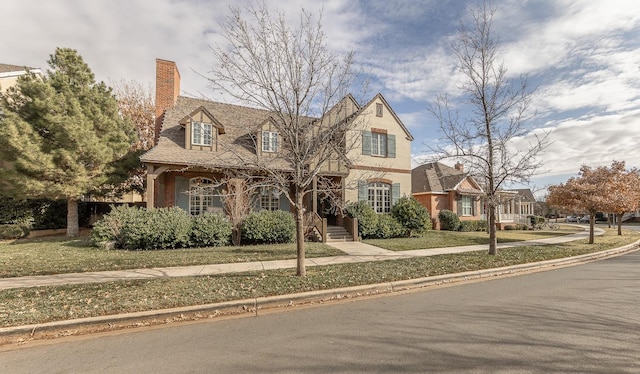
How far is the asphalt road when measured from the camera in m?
3.56

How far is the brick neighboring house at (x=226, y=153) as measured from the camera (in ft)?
48.8

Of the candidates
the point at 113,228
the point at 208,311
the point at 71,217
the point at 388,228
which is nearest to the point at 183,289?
the point at 208,311

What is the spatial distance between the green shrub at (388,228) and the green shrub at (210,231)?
7.59 metres

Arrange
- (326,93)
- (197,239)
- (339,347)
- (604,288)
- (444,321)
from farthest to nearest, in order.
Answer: (197,239) → (326,93) → (604,288) → (444,321) → (339,347)

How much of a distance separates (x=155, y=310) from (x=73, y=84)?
661 inches

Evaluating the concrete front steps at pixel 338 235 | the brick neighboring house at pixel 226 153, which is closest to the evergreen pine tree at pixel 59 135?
the brick neighboring house at pixel 226 153

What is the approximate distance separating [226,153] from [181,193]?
3269mm

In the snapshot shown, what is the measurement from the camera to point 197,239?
41.5 feet

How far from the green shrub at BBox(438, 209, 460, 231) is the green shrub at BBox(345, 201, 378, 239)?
1024cm

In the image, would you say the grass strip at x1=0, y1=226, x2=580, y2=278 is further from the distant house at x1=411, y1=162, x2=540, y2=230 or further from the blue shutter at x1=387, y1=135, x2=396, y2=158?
the distant house at x1=411, y1=162, x2=540, y2=230

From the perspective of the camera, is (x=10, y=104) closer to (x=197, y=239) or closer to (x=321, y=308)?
(x=197, y=239)

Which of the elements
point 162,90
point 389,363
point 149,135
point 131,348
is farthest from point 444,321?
point 149,135

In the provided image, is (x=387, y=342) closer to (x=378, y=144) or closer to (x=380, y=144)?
(x=378, y=144)

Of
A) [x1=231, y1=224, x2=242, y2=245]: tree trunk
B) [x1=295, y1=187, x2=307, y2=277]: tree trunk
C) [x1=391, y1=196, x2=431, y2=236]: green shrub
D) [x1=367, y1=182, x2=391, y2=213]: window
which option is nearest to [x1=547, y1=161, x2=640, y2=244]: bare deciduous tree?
[x1=391, y1=196, x2=431, y2=236]: green shrub
